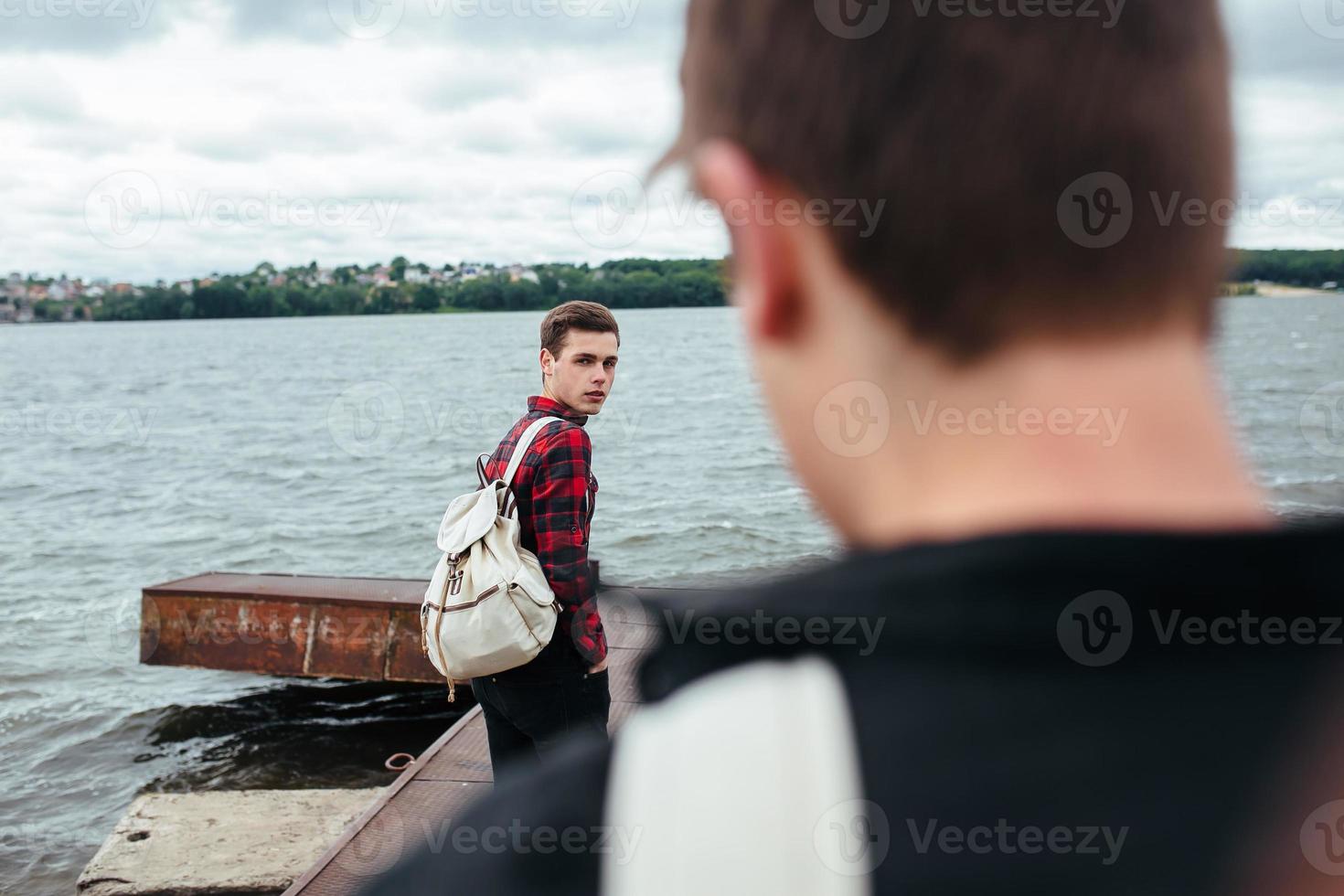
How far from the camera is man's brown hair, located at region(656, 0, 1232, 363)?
0.64 meters

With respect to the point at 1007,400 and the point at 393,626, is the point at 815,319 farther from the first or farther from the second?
the point at 393,626

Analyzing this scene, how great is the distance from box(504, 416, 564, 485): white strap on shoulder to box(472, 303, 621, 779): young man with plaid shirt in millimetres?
24

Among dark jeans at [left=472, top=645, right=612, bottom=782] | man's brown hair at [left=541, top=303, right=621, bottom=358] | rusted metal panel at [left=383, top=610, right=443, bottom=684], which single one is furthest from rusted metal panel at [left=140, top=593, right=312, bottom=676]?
man's brown hair at [left=541, top=303, right=621, bottom=358]

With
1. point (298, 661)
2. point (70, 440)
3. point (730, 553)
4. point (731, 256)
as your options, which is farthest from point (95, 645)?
point (70, 440)

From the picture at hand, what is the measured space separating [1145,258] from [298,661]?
9.48 metres

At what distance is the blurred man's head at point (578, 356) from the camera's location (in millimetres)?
4273

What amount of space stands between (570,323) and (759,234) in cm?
367

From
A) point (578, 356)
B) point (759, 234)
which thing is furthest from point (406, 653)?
point (759, 234)

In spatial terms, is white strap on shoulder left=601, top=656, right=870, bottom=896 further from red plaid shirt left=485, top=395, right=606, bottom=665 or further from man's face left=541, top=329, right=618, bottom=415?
man's face left=541, top=329, right=618, bottom=415

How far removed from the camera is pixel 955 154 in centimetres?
Answer: 65

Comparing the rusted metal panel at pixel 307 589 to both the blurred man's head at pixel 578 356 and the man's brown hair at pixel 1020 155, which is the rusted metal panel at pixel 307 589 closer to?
the blurred man's head at pixel 578 356

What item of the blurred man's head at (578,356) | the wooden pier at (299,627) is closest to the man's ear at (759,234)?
the blurred man's head at (578,356)

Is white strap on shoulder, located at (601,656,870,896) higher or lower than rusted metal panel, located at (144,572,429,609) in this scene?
higher

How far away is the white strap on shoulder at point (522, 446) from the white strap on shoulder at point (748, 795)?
349 cm
